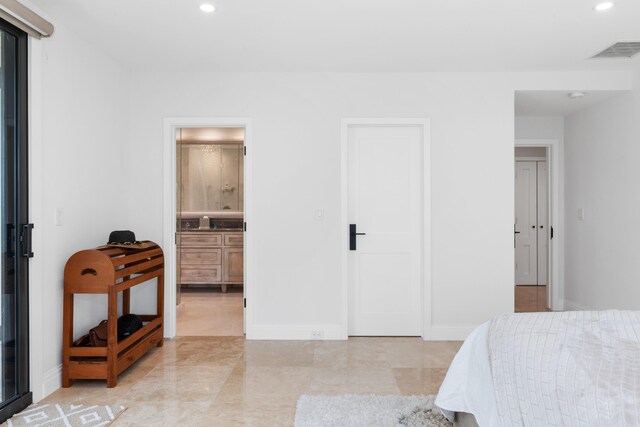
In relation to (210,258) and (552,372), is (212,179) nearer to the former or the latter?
(210,258)

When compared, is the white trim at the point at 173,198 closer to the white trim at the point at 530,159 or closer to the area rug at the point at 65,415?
the area rug at the point at 65,415

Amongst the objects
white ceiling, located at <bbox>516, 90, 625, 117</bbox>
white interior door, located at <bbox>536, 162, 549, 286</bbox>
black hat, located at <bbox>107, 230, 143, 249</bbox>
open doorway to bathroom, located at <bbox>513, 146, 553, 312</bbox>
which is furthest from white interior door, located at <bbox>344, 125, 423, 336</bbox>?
white interior door, located at <bbox>536, 162, 549, 286</bbox>

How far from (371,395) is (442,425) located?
0.50 metres

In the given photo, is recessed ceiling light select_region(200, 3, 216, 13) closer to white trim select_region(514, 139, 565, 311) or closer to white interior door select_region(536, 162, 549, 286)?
white trim select_region(514, 139, 565, 311)

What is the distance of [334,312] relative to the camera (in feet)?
12.0

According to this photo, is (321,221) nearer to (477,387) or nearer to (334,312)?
(334,312)

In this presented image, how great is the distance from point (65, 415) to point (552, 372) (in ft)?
8.14

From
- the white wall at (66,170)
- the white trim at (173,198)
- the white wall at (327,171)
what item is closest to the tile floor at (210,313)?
the white trim at (173,198)

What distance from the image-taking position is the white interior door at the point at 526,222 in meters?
6.25

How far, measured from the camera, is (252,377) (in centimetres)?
282

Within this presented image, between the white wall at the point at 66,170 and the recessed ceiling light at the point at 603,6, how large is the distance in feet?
11.3

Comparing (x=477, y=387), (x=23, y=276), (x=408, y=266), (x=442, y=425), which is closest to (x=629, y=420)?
(x=477, y=387)

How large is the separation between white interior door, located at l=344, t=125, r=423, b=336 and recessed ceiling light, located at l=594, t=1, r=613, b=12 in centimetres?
153

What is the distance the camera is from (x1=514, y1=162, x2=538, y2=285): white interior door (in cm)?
625
